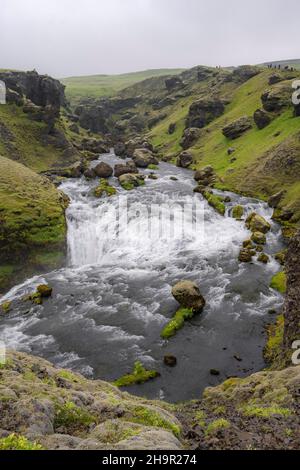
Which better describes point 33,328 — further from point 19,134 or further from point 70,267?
point 19,134

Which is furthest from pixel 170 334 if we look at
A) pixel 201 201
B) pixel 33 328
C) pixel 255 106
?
pixel 255 106

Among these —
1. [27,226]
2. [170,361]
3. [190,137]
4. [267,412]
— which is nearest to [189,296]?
[170,361]

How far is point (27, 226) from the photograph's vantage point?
4897cm

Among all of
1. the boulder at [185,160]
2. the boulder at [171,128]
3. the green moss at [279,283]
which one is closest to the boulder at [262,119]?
the boulder at [185,160]

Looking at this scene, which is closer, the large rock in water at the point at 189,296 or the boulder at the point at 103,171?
the large rock in water at the point at 189,296

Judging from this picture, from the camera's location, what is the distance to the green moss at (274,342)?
2930 cm

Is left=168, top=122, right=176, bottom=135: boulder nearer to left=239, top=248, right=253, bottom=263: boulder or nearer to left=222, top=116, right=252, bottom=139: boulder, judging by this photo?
left=222, top=116, right=252, bottom=139: boulder

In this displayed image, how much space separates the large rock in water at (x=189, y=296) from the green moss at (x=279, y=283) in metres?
9.08

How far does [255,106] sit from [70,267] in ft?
304

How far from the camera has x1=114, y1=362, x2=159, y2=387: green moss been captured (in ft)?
93.0

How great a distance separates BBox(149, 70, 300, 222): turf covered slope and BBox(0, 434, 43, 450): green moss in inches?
2196

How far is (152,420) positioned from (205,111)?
13320 cm

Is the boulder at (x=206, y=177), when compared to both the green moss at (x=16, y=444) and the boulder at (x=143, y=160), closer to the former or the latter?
the boulder at (x=143, y=160)

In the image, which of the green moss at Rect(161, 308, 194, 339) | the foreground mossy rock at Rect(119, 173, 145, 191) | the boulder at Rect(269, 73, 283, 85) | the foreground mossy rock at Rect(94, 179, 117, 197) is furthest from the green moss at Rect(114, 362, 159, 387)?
the boulder at Rect(269, 73, 283, 85)
